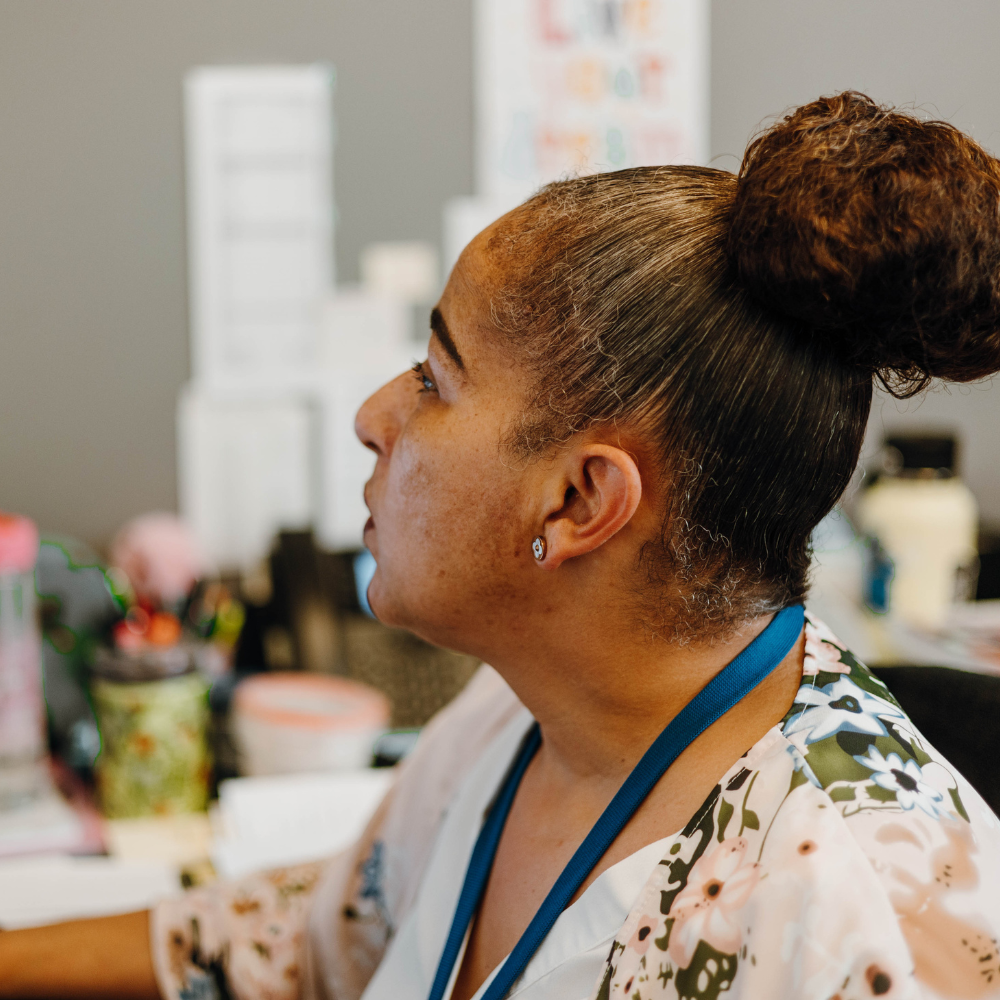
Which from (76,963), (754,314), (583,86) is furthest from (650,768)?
(583,86)

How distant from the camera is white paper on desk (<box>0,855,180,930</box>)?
1.11 metres

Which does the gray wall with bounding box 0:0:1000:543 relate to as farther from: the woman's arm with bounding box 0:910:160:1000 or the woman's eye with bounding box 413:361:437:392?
Answer: the woman's eye with bounding box 413:361:437:392

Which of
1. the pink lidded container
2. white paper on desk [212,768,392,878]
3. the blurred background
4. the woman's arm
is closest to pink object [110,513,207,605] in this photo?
the blurred background

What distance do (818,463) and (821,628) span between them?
15cm

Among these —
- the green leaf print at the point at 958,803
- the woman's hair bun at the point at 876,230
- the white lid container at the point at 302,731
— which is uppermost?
the woman's hair bun at the point at 876,230

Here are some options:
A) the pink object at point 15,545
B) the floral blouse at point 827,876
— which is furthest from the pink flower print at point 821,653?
the pink object at point 15,545

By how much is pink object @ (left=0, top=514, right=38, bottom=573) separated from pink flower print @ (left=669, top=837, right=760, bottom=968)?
965 millimetres

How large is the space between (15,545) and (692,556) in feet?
2.99

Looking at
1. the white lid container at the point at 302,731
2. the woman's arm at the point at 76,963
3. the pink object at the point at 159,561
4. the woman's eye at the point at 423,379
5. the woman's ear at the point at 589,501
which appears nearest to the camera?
the woman's ear at the point at 589,501

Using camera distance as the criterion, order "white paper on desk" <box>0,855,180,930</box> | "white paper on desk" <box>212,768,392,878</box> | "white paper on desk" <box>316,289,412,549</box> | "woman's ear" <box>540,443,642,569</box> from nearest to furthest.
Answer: "woman's ear" <box>540,443,642,569</box>
"white paper on desk" <box>0,855,180,930</box>
"white paper on desk" <box>212,768,392,878</box>
"white paper on desk" <box>316,289,412,549</box>

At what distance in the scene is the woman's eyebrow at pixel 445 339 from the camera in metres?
0.75

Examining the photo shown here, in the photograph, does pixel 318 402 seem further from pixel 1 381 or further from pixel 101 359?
pixel 1 381

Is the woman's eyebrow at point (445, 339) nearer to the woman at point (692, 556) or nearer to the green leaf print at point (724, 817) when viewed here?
the woman at point (692, 556)

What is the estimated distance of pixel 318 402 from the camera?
74.9 inches
